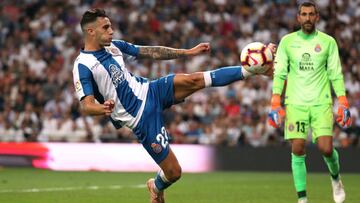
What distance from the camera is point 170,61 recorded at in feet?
76.0

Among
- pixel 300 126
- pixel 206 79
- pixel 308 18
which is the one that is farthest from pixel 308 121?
pixel 206 79

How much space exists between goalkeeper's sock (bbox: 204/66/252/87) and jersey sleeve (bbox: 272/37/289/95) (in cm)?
76

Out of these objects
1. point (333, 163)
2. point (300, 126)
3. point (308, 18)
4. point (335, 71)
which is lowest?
point (333, 163)

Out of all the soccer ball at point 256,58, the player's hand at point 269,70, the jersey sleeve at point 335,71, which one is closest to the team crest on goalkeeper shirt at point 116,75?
the soccer ball at point 256,58

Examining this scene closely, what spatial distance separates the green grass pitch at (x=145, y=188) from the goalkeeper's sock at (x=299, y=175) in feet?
5.26

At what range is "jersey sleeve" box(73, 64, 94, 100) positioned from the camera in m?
9.73

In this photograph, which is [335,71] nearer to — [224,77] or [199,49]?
[224,77]

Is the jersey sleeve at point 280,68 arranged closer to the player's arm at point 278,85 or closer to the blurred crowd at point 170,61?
the player's arm at point 278,85

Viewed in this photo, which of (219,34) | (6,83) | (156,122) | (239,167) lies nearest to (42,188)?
(156,122)

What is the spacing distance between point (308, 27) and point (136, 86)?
216 cm

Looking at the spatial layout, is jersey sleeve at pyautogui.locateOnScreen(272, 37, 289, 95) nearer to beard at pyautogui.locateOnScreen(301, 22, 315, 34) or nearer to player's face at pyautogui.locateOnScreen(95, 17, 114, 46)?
beard at pyautogui.locateOnScreen(301, 22, 315, 34)

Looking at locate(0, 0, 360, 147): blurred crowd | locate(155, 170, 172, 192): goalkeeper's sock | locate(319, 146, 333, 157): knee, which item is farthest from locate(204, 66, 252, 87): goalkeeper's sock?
locate(0, 0, 360, 147): blurred crowd

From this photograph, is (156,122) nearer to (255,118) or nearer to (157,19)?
(255,118)

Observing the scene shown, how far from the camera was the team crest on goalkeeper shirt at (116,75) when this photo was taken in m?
10.1
